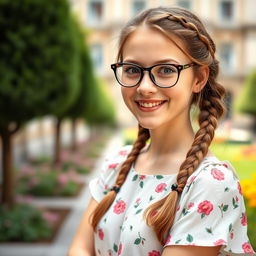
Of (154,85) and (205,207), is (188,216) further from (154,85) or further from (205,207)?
(154,85)

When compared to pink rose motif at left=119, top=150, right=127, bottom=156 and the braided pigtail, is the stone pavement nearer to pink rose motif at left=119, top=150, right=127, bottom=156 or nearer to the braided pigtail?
pink rose motif at left=119, top=150, right=127, bottom=156

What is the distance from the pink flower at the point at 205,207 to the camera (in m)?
1.43

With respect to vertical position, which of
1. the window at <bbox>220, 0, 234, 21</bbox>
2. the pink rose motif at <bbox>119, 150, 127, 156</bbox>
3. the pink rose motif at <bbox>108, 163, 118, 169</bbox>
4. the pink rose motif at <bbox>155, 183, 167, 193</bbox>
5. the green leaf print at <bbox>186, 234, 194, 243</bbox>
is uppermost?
the window at <bbox>220, 0, 234, 21</bbox>

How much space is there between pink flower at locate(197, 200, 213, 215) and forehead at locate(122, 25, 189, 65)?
20.0 inches

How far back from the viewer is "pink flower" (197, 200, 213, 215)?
143 cm

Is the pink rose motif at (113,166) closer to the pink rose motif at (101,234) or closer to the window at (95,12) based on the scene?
the pink rose motif at (101,234)

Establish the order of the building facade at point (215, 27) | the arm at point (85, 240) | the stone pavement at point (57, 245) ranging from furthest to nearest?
the building facade at point (215, 27)
the stone pavement at point (57, 245)
the arm at point (85, 240)

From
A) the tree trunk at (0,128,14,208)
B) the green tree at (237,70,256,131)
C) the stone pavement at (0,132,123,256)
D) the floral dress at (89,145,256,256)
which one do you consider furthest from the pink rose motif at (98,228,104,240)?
the green tree at (237,70,256,131)

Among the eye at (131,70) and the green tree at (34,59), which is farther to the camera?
the green tree at (34,59)

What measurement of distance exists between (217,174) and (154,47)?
496 mm

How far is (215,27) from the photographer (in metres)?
43.1

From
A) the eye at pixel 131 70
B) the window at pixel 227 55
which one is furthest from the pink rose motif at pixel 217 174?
the window at pixel 227 55

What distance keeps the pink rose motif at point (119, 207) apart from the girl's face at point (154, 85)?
342mm

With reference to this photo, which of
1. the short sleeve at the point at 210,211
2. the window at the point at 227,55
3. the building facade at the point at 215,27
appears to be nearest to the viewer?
the short sleeve at the point at 210,211
